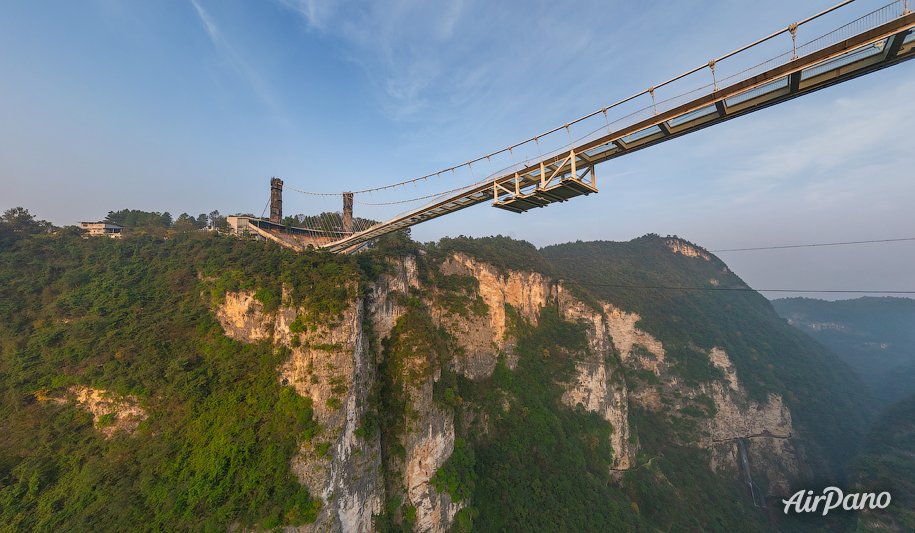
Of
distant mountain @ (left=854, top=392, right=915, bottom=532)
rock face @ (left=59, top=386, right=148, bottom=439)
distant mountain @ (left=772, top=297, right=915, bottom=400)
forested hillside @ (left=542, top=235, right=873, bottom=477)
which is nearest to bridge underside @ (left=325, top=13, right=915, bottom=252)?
rock face @ (left=59, top=386, right=148, bottom=439)

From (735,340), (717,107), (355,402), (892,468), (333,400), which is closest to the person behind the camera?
(717,107)

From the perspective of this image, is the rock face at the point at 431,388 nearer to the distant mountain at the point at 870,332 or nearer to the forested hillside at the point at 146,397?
the forested hillside at the point at 146,397

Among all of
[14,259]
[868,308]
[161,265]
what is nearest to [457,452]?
[161,265]

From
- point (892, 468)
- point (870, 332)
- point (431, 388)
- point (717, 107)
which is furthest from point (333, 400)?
point (870, 332)

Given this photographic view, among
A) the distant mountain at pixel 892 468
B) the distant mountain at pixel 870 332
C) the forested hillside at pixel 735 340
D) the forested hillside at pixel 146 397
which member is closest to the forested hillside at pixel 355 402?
the forested hillside at pixel 146 397

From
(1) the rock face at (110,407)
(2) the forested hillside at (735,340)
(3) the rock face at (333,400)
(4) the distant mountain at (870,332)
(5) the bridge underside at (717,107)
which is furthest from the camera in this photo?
(4) the distant mountain at (870,332)

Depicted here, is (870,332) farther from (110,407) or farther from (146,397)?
(110,407)
